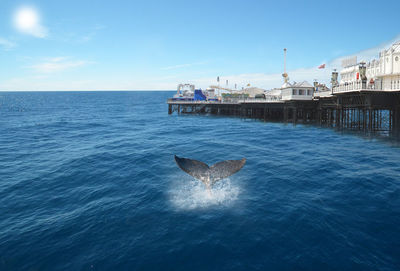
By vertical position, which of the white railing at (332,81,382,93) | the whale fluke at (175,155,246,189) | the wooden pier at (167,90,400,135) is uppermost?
the white railing at (332,81,382,93)

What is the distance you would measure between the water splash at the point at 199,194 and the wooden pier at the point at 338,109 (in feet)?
95.6

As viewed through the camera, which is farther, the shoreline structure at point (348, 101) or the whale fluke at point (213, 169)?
the shoreline structure at point (348, 101)

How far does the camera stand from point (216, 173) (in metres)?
14.4

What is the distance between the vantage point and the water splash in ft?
50.2

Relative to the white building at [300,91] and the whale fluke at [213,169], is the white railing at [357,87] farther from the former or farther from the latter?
the whale fluke at [213,169]

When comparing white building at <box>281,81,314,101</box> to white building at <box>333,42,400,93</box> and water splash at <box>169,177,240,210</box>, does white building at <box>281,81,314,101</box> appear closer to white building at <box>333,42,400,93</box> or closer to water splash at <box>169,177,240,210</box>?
white building at <box>333,42,400,93</box>

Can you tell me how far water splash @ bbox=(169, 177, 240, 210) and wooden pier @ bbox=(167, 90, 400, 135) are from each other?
29.2 metres

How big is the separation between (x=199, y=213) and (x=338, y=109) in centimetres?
3880

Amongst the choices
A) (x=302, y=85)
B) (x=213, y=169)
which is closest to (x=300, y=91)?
(x=302, y=85)

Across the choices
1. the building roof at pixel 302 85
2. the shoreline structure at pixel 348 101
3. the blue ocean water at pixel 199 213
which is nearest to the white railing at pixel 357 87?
the shoreline structure at pixel 348 101

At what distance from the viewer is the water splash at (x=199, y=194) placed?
50.2 feet

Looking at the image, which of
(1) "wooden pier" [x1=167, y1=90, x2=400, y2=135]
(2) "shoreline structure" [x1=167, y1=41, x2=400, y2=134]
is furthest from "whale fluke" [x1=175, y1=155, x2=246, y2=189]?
(1) "wooden pier" [x1=167, y1=90, x2=400, y2=135]

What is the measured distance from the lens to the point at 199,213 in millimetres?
14156

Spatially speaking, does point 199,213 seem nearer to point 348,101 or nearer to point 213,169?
point 213,169
